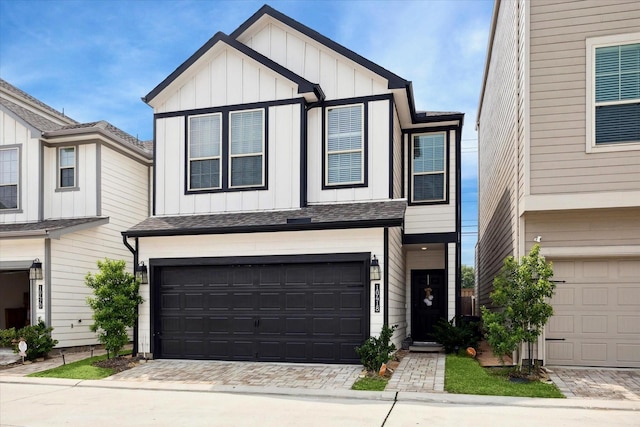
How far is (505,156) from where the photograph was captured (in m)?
Result: 12.3

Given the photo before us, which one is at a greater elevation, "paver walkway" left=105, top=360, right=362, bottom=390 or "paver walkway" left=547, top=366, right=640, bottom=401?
"paver walkway" left=547, top=366, right=640, bottom=401

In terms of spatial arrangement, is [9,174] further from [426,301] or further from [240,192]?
[426,301]

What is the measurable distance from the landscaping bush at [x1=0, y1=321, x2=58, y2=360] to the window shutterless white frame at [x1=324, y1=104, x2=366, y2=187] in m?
7.58

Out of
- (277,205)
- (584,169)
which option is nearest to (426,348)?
(277,205)

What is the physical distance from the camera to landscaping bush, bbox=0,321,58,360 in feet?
38.8

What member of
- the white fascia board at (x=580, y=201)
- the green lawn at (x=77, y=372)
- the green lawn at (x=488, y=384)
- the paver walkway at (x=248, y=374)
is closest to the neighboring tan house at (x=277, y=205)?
the paver walkway at (x=248, y=374)

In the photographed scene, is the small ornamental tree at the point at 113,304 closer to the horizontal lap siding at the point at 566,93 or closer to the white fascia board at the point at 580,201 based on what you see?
the white fascia board at the point at 580,201

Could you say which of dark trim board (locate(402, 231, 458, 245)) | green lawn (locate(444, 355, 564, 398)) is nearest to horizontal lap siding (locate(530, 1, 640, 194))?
green lawn (locate(444, 355, 564, 398))

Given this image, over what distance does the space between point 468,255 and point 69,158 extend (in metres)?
33.2

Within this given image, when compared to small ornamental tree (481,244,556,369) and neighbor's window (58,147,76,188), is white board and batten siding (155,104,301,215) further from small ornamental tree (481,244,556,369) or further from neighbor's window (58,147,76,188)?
small ornamental tree (481,244,556,369)

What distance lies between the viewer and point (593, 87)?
9477 mm

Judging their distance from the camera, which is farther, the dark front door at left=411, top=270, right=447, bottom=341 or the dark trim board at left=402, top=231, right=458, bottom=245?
the dark front door at left=411, top=270, right=447, bottom=341

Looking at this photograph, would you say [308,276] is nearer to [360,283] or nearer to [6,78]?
[360,283]

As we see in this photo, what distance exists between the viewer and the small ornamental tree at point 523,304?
866 cm
